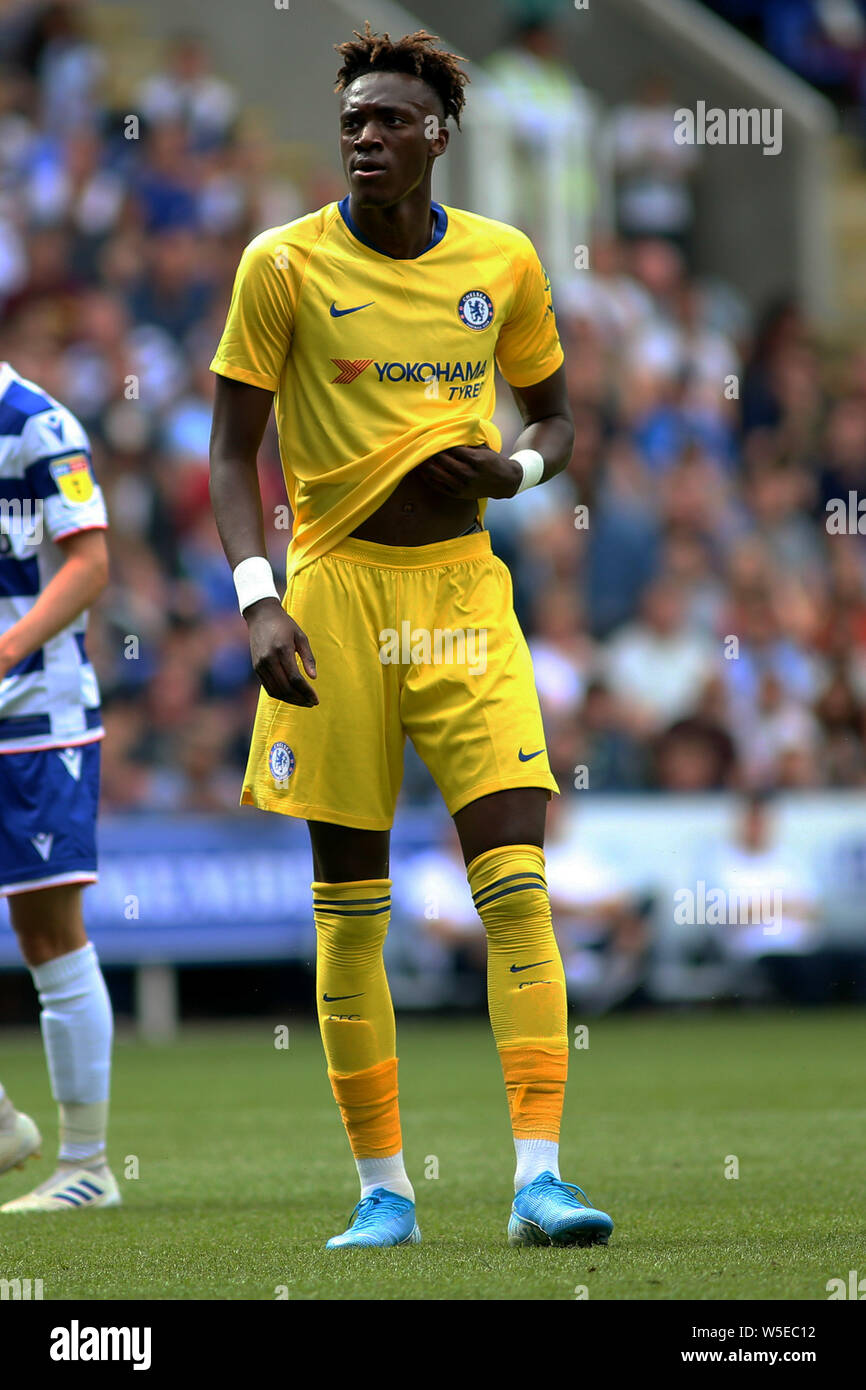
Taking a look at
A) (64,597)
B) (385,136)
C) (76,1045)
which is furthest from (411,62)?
(76,1045)

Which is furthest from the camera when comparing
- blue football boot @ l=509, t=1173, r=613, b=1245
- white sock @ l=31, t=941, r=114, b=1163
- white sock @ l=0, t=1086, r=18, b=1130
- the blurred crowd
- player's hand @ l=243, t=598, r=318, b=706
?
the blurred crowd

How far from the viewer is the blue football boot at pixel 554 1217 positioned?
4.30 m

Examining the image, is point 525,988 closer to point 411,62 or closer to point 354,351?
point 354,351

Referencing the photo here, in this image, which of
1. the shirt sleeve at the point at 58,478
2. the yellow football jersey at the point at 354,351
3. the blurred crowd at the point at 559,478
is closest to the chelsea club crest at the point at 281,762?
the yellow football jersey at the point at 354,351

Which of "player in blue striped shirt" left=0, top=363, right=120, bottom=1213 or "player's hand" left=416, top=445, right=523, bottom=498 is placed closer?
"player's hand" left=416, top=445, right=523, bottom=498

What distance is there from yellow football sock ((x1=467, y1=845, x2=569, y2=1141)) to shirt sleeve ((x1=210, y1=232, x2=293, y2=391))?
3.80 feet

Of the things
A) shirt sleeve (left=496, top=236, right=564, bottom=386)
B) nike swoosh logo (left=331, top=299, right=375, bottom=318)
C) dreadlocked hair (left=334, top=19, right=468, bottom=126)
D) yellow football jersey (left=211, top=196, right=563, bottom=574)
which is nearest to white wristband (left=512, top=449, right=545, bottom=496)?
yellow football jersey (left=211, top=196, right=563, bottom=574)

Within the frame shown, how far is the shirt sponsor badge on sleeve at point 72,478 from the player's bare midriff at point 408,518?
127 centimetres

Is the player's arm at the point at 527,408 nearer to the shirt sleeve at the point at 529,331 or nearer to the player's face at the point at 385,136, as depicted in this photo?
the shirt sleeve at the point at 529,331

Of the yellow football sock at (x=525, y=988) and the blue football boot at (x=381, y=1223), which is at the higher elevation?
the yellow football sock at (x=525, y=988)

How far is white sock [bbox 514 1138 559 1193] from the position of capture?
14.6 ft

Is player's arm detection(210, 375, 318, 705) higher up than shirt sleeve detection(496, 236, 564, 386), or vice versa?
shirt sleeve detection(496, 236, 564, 386)

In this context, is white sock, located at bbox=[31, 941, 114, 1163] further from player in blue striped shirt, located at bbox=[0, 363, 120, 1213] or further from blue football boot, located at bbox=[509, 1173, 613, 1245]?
blue football boot, located at bbox=[509, 1173, 613, 1245]

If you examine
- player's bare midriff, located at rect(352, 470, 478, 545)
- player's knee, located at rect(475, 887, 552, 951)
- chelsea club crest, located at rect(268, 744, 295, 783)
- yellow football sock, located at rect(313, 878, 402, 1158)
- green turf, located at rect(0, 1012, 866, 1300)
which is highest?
player's bare midriff, located at rect(352, 470, 478, 545)
